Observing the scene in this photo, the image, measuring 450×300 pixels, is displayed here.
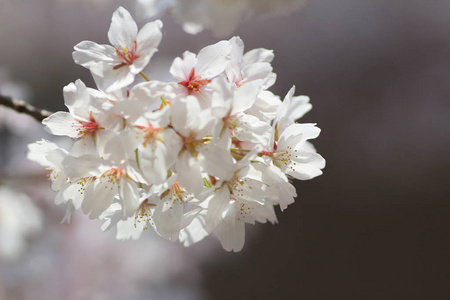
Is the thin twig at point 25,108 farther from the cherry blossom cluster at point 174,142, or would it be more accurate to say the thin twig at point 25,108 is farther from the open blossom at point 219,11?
the open blossom at point 219,11

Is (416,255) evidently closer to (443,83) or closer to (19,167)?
(443,83)

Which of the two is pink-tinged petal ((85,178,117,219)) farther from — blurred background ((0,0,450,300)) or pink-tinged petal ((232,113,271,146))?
blurred background ((0,0,450,300))

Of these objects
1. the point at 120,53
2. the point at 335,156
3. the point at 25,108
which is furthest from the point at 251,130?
the point at 335,156

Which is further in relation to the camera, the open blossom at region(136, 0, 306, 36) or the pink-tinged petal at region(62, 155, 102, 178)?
the open blossom at region(136, 0, 306, 36)

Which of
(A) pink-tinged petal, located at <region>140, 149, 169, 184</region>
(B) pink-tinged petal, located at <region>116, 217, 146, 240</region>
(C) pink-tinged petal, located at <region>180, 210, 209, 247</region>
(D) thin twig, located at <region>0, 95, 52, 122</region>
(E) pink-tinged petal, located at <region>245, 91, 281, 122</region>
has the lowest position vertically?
(B) pink-tinged petal, located at <region>116, 217, 146, 240</region>

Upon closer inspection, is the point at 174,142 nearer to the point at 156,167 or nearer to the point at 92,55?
the point at 156,167

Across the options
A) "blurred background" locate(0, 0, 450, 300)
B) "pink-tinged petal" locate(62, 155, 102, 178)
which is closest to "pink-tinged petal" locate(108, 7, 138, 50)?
"pink-tinged petal" locate(62, 155, 102, 178)

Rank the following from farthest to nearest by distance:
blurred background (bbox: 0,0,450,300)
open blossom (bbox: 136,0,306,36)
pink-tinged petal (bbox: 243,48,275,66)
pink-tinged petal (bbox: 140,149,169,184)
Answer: blurred background (bbox: 0,0,450,300) → open blossom (bbox: 136,0,306,36) → pink-tinged petal (bbox: 243,48,275,66) → pink-tinged petal (bbox: 140,149,169,184)

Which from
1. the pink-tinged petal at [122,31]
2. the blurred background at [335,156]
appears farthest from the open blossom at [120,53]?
the blurred background at [335,156]
